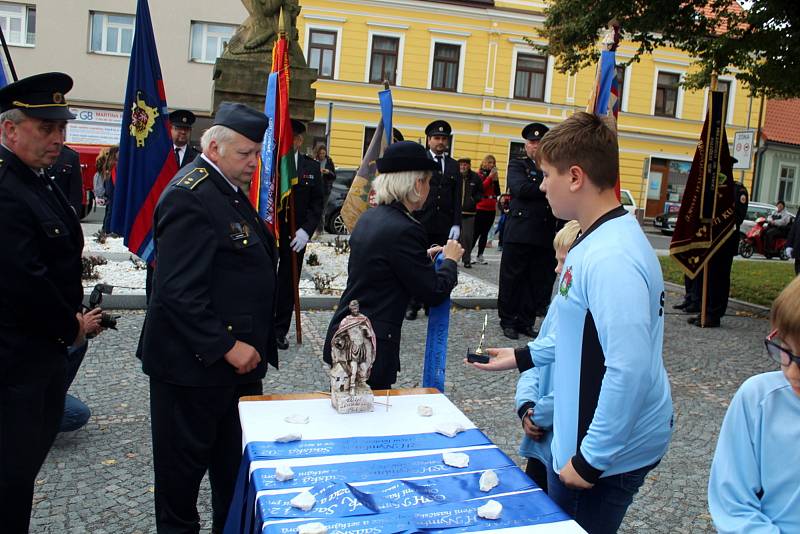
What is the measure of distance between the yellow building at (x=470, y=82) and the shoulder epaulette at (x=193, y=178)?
27.6 metres

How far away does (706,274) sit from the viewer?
8.40 m

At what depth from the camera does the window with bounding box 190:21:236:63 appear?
28641 millimetres

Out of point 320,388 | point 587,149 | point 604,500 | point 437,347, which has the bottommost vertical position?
point 320,388

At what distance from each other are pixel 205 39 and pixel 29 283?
28.3 meters

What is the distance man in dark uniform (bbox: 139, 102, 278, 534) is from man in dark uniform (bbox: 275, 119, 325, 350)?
11.6ft

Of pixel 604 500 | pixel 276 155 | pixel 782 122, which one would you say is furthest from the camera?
pixel 782 122

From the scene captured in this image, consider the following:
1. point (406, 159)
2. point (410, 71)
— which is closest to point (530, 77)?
point (410, 71)

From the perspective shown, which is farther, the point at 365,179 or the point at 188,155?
the point at 188,155

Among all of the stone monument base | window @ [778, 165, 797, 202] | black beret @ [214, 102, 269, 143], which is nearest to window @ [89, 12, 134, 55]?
black beret @ [214, 102, 269, 143]

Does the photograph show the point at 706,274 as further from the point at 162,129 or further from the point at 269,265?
the point at 269,265

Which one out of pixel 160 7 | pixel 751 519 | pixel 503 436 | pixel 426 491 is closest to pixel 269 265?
pixel 426 491

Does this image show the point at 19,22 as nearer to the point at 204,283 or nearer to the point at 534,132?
the point at 534,132

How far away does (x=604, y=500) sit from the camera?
2.18 m

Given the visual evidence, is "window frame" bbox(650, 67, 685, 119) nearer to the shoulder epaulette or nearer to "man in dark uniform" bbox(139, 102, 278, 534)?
"man in dark uniform" bbox(139, 102, 278, 534)
